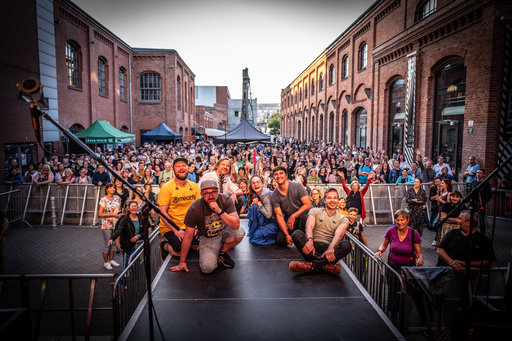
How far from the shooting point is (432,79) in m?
15.2

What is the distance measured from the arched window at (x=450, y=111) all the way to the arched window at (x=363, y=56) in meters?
10.2

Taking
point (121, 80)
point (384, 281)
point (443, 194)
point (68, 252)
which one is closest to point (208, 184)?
point (384, 281)

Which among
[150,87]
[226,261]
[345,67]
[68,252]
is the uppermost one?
[345,67]

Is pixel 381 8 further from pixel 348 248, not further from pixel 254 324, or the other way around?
pixel 254 324

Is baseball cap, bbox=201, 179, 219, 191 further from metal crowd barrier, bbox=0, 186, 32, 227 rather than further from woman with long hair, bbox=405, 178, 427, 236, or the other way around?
metal crowd barrier, bbox=0, 186, 32, 227

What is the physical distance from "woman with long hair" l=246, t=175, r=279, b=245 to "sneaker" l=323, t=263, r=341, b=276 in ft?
6.14

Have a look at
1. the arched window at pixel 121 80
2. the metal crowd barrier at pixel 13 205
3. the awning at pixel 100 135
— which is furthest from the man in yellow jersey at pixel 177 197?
the arched window at pixel 121 80

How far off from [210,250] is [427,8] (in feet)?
60.3

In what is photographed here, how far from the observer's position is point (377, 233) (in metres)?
10.2

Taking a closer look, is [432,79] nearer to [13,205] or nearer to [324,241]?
[324,241]

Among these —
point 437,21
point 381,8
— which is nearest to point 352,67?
point 381,8

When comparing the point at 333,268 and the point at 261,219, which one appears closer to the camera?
the point at 333,268

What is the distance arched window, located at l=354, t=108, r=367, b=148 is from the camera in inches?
948

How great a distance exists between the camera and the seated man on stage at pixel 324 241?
5.36 metres
